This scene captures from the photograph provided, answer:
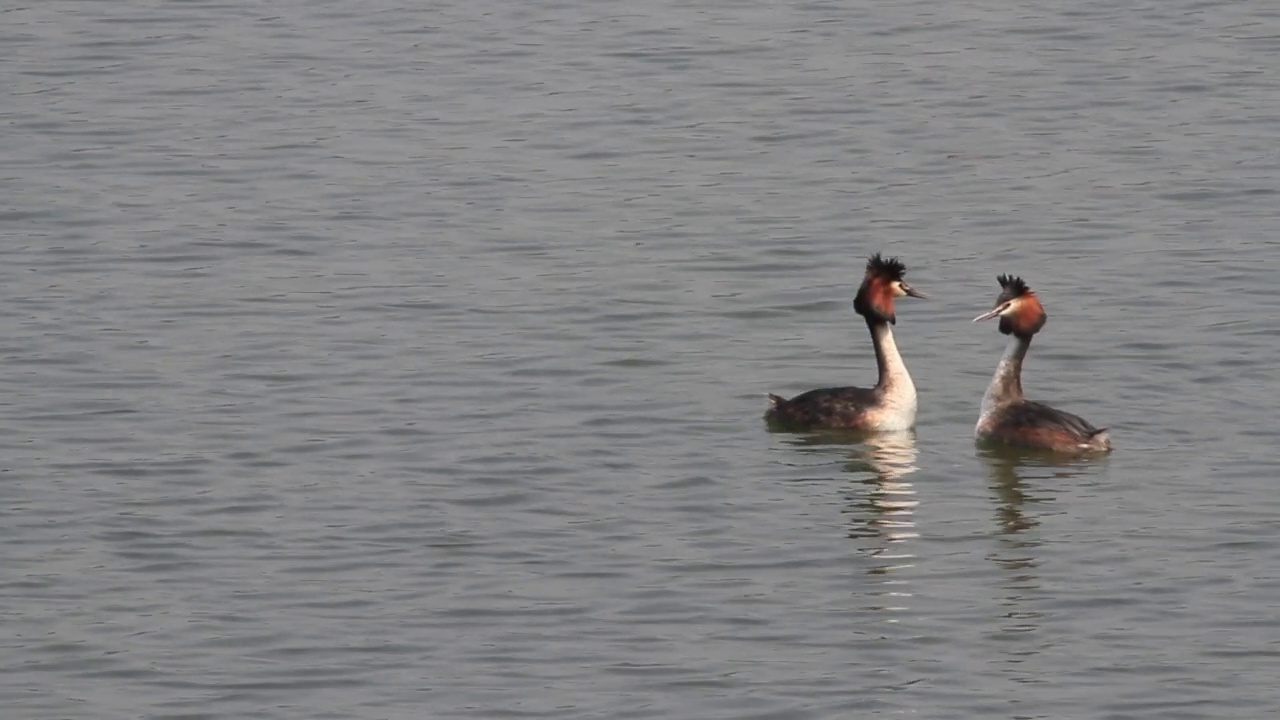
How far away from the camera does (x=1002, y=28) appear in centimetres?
3123

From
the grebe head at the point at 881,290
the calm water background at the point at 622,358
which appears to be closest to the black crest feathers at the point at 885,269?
the grebe head at the point at 881,290

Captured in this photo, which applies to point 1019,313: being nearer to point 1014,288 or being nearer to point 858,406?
point 1014,288

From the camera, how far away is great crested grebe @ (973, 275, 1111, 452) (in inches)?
664

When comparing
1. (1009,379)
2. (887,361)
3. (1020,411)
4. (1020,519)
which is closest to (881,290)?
(887,361)

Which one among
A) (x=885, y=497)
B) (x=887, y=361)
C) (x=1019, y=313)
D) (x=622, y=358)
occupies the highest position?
(x=1019, y=313)

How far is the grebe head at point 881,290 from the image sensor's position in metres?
18.4

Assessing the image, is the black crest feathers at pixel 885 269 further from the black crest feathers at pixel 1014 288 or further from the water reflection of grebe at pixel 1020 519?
the water reflection of grebe at pixel 1020 519

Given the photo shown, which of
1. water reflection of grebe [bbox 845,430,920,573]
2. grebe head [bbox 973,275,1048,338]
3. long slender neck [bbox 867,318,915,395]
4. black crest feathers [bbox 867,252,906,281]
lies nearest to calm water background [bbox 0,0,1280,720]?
water reflection of grebe [bbox 845,430,920,573]

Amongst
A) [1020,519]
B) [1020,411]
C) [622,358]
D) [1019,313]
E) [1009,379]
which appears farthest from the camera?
[622,358]

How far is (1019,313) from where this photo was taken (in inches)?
705

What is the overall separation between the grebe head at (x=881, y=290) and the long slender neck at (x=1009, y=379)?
858 millimetres

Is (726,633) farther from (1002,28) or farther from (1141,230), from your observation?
(1002,28)

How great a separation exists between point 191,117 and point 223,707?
16.2 m

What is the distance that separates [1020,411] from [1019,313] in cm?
101
